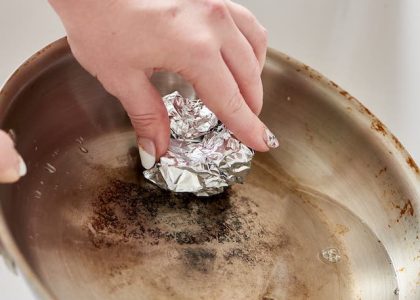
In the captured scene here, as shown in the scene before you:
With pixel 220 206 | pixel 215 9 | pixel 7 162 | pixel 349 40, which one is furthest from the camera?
pixel 349 40

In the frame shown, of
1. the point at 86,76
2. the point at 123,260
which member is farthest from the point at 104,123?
the point at 123,260

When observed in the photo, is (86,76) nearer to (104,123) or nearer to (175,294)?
(104,123)

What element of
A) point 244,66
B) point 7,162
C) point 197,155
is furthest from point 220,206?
point 7,162

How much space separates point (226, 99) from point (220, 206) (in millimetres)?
146

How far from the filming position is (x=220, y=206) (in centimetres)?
62

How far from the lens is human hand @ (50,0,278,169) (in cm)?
48

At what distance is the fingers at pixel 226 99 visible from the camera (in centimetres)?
51

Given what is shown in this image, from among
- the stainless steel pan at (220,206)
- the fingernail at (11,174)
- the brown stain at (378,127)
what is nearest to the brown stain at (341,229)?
the stainless steel pan at (220,206)

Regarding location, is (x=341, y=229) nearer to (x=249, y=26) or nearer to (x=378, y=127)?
(x=378, y=127)

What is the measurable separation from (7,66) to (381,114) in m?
0.53

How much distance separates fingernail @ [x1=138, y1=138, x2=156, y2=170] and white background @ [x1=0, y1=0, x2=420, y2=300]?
0.28 metres

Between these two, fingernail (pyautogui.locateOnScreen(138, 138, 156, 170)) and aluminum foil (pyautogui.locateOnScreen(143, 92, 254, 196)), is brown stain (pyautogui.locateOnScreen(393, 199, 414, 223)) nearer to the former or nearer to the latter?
aluminum foil (pyautogui.locateOnScreen(143, 92, 254, 196))

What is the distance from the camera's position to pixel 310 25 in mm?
836

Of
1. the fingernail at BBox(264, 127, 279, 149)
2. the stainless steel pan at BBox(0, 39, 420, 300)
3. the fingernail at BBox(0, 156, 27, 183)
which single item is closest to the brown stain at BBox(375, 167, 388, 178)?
the stainless steel pan at BBox(0, 39, 420, 300)
